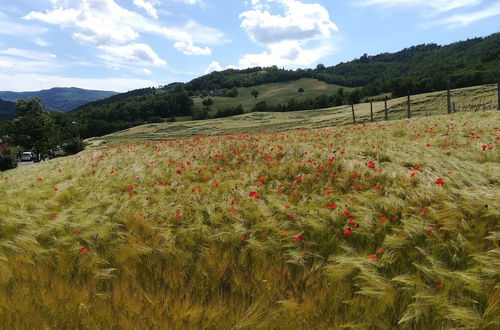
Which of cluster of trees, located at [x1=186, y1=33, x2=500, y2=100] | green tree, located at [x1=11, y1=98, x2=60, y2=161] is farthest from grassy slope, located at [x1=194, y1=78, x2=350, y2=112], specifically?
green tree, located at [x1=11, y1=98, x2=60, y2=161]

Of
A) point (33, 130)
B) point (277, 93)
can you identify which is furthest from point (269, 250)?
point (277, 93)

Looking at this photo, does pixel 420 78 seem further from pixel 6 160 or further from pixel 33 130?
pixel 6 160

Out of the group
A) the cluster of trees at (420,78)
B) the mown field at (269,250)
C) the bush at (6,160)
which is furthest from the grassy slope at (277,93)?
the mown field at (269,250)

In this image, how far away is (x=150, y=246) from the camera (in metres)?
3.94

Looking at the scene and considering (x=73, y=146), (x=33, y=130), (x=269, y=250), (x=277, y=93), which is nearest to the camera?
(x=269, y=250)

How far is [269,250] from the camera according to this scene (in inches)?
146

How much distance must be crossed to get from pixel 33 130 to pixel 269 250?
43.1 metres

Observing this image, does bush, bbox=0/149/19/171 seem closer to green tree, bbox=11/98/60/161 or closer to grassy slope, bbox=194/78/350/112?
green tree, bbox=11/98/60/161

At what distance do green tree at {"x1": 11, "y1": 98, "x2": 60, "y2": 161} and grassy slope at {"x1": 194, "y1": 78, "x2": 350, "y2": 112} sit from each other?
281ft

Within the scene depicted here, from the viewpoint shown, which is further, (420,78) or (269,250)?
(420,78)

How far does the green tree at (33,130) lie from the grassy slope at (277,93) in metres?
85.5

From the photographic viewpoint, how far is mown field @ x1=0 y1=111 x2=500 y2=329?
252cm

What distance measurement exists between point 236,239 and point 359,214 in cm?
184

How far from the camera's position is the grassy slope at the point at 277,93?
12962cm
